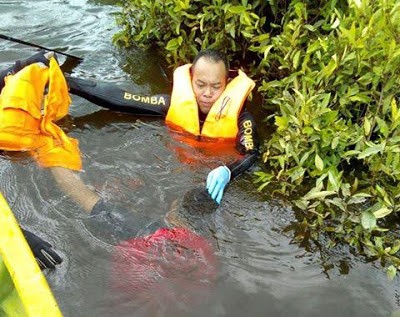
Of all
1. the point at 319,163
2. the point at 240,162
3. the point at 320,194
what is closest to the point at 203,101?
the point at 240,162

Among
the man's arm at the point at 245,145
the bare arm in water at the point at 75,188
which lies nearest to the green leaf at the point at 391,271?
the man's arm at the point at 245,145

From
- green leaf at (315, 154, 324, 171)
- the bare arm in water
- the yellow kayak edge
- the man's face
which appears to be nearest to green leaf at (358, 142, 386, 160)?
green leaf at (315, 154, 324, 171)

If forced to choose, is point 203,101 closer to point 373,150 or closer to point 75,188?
point 75,188

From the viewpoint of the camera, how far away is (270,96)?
14.8 feet

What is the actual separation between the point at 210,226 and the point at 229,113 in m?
1.08

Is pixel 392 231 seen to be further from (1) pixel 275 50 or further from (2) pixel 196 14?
(2) pixel 196 14

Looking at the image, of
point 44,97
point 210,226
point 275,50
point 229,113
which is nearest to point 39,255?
point 210,226

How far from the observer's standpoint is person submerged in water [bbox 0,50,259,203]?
4195mm

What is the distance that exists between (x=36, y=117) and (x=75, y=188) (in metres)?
0.68

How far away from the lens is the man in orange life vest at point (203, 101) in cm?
420

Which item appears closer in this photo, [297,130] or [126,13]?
[297,130]

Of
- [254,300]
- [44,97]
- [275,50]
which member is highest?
[275,50]

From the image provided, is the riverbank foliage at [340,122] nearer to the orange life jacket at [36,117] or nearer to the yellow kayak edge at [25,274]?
the orange life jacket at [36,117]

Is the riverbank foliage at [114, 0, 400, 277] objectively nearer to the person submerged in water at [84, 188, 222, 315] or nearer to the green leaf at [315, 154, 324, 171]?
the green leaf at [315, 154, 324, 171]
